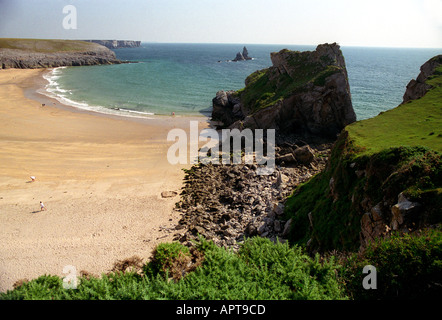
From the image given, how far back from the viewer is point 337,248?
14.9 m

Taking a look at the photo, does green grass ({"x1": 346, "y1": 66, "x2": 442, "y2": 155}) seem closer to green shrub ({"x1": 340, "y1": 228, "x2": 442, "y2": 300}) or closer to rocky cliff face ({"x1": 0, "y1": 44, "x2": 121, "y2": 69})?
green shrub ({"x1": 340, "y1": 228, "x2": 442, "y2": 300})

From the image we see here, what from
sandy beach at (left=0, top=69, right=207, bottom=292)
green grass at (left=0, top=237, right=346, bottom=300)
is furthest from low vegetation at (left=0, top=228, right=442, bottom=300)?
sandy beach at (left=0, top=69, right=207, bottom=292)

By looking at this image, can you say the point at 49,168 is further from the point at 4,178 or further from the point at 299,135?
the point at 299,135

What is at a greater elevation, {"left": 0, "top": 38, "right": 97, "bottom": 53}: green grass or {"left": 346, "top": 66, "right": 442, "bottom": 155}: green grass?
{"left": 0, "top": 38, "right": 97, "bottom": 53}: green grass

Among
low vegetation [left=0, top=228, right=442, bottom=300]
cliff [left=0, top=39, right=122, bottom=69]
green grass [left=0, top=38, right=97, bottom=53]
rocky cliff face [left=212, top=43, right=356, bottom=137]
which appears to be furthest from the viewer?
green grass [left=0, top=38, right=97, bottom=53]

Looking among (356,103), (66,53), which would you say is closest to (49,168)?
(356,103)

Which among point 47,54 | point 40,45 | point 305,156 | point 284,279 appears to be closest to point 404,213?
point 284,279

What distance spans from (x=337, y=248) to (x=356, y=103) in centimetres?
5387

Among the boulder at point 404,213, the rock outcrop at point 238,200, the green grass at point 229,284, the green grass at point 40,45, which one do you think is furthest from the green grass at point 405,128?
the green grass at point 40,45

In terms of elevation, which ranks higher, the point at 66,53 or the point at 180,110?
the point at 66,53

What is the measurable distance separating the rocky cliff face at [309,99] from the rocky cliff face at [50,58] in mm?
117584

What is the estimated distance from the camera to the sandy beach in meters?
19.9

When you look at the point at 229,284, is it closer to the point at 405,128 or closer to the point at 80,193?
the point at 405,128

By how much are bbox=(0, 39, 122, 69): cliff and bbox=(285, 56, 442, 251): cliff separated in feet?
442
